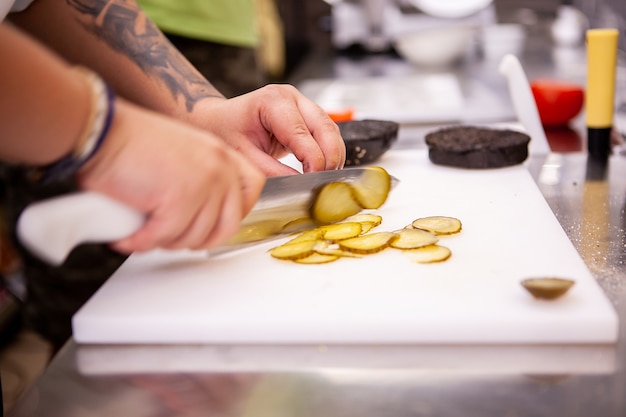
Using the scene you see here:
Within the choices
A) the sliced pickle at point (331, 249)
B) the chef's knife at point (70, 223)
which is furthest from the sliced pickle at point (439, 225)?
the chef's knife at point (70, 223)

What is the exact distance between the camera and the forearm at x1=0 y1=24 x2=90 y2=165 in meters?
0.74

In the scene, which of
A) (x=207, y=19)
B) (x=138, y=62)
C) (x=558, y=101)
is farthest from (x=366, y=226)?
(x=207, y=19)

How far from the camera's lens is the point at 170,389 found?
2.74 ft

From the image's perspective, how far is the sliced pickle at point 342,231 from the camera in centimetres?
115

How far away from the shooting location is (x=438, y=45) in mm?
2943

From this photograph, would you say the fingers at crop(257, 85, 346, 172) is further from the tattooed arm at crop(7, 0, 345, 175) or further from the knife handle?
the knife handle

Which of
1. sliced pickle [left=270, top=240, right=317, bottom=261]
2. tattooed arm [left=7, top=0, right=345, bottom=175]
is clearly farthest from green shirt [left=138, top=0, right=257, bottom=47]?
sliced pickle [left=270, top=240, right=317, bottom=261]

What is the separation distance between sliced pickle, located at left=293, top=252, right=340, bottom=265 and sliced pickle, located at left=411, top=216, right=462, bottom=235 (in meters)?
0.17

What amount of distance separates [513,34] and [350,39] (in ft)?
2.55

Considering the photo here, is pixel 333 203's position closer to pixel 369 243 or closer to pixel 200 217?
pixel 369 243

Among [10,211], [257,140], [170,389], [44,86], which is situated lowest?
[10,211]

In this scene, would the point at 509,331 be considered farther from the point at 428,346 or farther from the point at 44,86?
the point at 44,86

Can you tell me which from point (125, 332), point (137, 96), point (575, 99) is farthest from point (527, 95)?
point (125, 332)

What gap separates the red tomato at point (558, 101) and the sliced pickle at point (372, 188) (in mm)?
830
